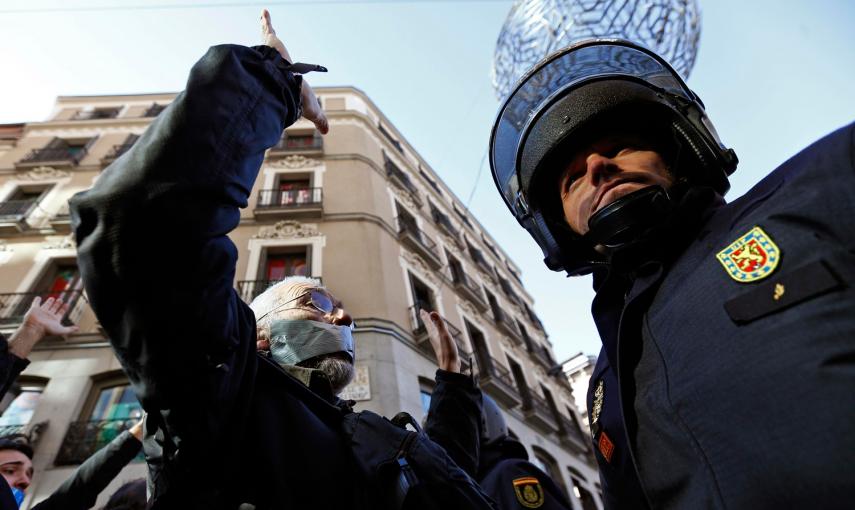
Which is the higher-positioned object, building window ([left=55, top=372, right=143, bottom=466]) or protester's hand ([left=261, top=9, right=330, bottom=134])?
building window ([left=55, top=372, right=143, bottom=466])

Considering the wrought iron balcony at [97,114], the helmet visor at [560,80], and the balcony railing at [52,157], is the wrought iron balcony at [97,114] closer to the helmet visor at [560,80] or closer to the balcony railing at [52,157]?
the balcony railing at [52,157]

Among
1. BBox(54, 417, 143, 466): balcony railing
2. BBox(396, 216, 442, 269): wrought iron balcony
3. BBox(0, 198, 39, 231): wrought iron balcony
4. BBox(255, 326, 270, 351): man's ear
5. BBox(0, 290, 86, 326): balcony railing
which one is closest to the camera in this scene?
BBox(255, 326, 270, 351): man's ear

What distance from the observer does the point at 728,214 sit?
0.98 meters

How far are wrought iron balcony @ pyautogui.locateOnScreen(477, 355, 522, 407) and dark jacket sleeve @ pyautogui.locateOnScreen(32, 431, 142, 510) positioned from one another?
8570 mm

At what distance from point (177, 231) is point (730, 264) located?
116 centimetres

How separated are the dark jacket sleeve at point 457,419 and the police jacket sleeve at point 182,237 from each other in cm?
133

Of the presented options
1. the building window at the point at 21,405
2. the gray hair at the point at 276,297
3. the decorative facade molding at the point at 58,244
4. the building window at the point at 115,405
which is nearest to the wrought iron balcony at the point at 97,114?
the decorative facade molding at the point at 58,244

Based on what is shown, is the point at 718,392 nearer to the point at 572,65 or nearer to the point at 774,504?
the point at 774,504

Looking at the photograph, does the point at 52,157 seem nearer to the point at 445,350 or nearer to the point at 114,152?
the point at 114,152

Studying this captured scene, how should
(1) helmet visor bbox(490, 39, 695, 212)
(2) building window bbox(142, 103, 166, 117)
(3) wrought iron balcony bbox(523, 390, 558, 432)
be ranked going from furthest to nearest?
(2) building window bbox(142, 103, 166, 117), (3) wrought iron balcony bbox(523, 390, 558, 432), (1) helmet visor bbox(490, 39, 695, 212)

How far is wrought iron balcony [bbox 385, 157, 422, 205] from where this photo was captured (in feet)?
45.2

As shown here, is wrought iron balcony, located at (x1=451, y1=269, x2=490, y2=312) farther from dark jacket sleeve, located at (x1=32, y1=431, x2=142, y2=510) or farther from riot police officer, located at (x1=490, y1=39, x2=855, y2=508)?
riot police officer, located at (x1=490, y1=39, x2=855, y2=508)

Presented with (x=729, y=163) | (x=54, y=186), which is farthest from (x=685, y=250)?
(x=54, y=186)

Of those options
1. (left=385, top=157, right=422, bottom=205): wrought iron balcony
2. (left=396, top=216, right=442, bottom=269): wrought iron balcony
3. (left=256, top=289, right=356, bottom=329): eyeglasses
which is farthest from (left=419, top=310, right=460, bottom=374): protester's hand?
(left=385, top=157, right=422, bottom=205): wrought iron balcony
